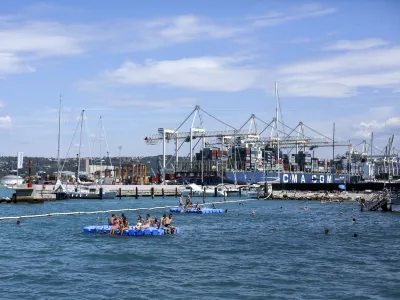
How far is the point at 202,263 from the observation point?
36.1 metres

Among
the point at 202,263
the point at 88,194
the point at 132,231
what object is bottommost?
the point at 202,263

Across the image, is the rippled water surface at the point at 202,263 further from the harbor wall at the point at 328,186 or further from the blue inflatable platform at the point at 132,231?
the harbor wall at the point at 328,186

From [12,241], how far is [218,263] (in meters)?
17.5

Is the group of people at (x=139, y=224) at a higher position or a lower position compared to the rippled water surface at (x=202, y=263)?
higher

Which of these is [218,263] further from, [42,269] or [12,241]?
[12,241]

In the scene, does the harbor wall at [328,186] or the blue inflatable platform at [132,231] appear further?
the harbor wall at [328,186]

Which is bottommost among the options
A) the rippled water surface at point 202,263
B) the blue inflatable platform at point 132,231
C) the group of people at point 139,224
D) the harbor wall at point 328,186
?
the rippled water surface at point 202,263

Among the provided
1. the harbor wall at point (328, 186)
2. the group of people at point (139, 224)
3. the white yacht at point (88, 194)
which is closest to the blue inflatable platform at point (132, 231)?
the group of people at point (139, 224)

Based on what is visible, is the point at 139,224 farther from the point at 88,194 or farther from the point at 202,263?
the point at 88,194

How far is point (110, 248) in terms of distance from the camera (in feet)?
136

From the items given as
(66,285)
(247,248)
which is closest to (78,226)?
(247,248)

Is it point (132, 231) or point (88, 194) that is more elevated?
point (88, 194)

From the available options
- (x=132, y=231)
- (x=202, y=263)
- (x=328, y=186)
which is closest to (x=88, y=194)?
(x=132, y=231)

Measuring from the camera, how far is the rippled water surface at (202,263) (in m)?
28.7
